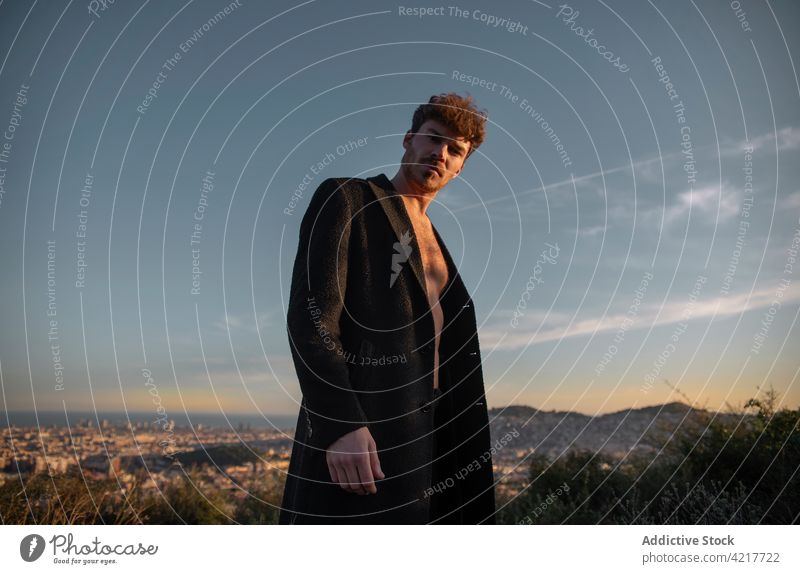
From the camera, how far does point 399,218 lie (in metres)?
4.09

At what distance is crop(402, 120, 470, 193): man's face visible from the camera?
14.0ft

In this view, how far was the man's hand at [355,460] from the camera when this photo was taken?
3426 mm

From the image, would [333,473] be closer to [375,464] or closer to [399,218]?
[375,464]

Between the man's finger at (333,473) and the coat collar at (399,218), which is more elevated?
the coat collar at (399,218)

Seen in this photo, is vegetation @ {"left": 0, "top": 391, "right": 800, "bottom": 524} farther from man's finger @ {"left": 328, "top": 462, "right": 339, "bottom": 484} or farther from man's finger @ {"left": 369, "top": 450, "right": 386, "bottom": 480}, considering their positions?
man's finger @ {"left": 369, "top": 450, "right": 386, "bottom": 480}

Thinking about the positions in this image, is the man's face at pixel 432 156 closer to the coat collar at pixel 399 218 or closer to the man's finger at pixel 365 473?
the coat collar at pixel 399 218

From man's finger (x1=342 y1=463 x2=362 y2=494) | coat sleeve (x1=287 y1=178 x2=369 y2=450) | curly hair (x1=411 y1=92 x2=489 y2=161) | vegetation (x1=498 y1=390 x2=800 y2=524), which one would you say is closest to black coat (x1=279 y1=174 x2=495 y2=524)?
coat sleeve (x1=287 y1=178 x2=369 y2=450)

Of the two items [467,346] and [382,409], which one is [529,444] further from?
[382,409]

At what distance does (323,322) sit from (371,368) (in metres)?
0.38

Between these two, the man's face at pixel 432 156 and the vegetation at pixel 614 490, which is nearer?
the man's face at pixel 432 156

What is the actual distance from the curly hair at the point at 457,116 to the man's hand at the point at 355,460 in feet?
6.63

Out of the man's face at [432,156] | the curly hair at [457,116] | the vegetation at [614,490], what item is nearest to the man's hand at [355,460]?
the man's face at [432,156]
